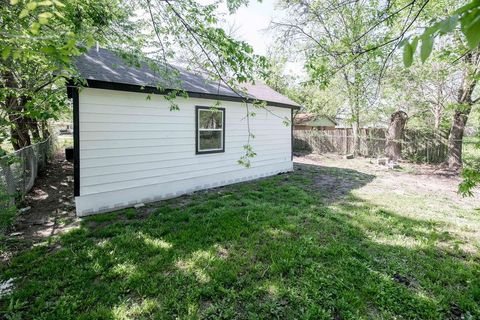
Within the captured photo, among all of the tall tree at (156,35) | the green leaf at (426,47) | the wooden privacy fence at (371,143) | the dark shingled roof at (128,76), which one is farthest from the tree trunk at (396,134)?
the green leaf at (426,47)

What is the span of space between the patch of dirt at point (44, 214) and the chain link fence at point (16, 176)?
31 cm

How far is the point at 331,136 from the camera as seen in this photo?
15984mm

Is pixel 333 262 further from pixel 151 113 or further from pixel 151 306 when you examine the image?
pixel 151 113

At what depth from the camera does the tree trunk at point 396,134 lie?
11.7 m

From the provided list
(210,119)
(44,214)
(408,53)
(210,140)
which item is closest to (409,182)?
(210,140)

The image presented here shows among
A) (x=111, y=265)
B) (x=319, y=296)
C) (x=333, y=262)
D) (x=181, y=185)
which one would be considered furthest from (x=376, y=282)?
(x=181, y=185)

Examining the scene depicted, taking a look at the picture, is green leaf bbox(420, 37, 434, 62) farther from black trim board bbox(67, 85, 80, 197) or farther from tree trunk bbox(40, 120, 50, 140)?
tree trunk bbox(40, 120, 50, 140)

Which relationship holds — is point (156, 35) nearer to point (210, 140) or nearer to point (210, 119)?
point (210, 119)

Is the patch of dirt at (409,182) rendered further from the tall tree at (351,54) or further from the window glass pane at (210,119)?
the window glass pane at (210,119)

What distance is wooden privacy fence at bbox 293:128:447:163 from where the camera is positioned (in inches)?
462

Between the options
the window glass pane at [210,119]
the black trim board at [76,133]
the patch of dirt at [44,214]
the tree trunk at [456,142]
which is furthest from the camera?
the tree trunk at [456,142]

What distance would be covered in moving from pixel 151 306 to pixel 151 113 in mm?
4416

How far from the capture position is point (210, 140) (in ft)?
23.6

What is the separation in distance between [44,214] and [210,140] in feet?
13.3
